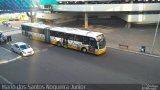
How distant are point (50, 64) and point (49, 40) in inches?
414

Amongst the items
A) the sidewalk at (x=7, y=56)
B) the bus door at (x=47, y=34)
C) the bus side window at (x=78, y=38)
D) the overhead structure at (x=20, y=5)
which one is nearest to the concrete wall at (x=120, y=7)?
the overhead structure at (x=20, y=5)

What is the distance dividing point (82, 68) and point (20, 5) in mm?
36115

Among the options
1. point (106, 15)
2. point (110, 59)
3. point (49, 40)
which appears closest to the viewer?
point (110, 59)

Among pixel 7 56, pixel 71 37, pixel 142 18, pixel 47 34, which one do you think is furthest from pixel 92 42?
pixel 142 18

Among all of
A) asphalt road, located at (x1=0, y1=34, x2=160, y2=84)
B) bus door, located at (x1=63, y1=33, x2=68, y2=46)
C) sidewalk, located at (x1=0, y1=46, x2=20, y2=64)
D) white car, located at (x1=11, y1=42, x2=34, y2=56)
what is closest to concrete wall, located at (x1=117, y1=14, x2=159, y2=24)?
asphalt road, located at (x1=0, y1=34, x2=160, y2=84)

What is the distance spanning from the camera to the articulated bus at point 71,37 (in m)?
27.5

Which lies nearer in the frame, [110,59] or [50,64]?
[50,64]

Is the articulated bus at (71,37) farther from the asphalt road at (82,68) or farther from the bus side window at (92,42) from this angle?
the asphalt road at (82,68)

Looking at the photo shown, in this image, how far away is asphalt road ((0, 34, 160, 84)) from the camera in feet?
65.8

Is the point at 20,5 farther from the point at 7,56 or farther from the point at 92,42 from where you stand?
the point at 92,42

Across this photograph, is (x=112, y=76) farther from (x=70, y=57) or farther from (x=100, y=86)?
(x=70, y=57)

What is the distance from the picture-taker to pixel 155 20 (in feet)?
162

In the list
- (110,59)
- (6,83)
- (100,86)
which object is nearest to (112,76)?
(100,86)

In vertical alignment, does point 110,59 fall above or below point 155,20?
below
